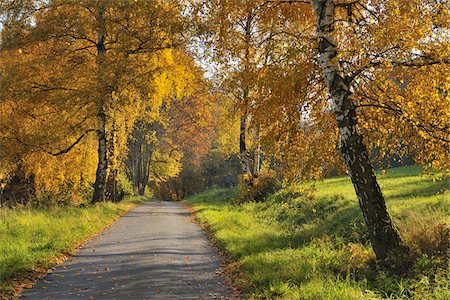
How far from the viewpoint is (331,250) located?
891cm

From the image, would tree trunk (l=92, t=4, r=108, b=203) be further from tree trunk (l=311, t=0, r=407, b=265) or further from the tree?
tree trunk (l=311, t=0, r=407, b=265)

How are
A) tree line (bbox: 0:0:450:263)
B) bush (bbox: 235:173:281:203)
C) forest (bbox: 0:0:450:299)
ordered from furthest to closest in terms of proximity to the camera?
bush (bbox: 235:173:281:203) → tree line (bbox: 0:0:450:263) → forest (bbox: 0:0:450:299)

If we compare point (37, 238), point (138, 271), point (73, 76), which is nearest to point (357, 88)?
point (138, 271)

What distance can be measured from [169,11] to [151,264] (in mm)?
9430

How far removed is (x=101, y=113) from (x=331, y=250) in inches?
493

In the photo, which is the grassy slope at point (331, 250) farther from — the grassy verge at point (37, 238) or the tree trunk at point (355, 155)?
the grassy verge at point (37, 238)

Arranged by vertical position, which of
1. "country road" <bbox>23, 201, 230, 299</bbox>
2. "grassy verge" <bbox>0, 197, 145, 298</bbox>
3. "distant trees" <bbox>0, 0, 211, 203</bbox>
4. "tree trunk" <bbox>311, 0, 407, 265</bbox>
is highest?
"distant trees" <bbox>0, 0, 211, 203</bbox>

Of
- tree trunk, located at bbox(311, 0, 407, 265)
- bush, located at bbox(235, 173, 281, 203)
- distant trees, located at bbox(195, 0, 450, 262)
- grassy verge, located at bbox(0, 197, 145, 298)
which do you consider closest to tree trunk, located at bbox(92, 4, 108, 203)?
grassy verge, located at bbox(0, 197, 145, 298)

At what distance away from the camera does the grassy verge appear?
7426mm

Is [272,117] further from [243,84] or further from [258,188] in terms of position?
[258,188]

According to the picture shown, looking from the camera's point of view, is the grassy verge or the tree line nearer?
the tree line

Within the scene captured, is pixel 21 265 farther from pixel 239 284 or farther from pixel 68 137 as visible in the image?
pixel 68 137

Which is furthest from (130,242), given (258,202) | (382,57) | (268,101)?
(258,202)

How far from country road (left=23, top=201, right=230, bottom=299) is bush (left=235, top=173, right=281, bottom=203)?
8322 millimetres
